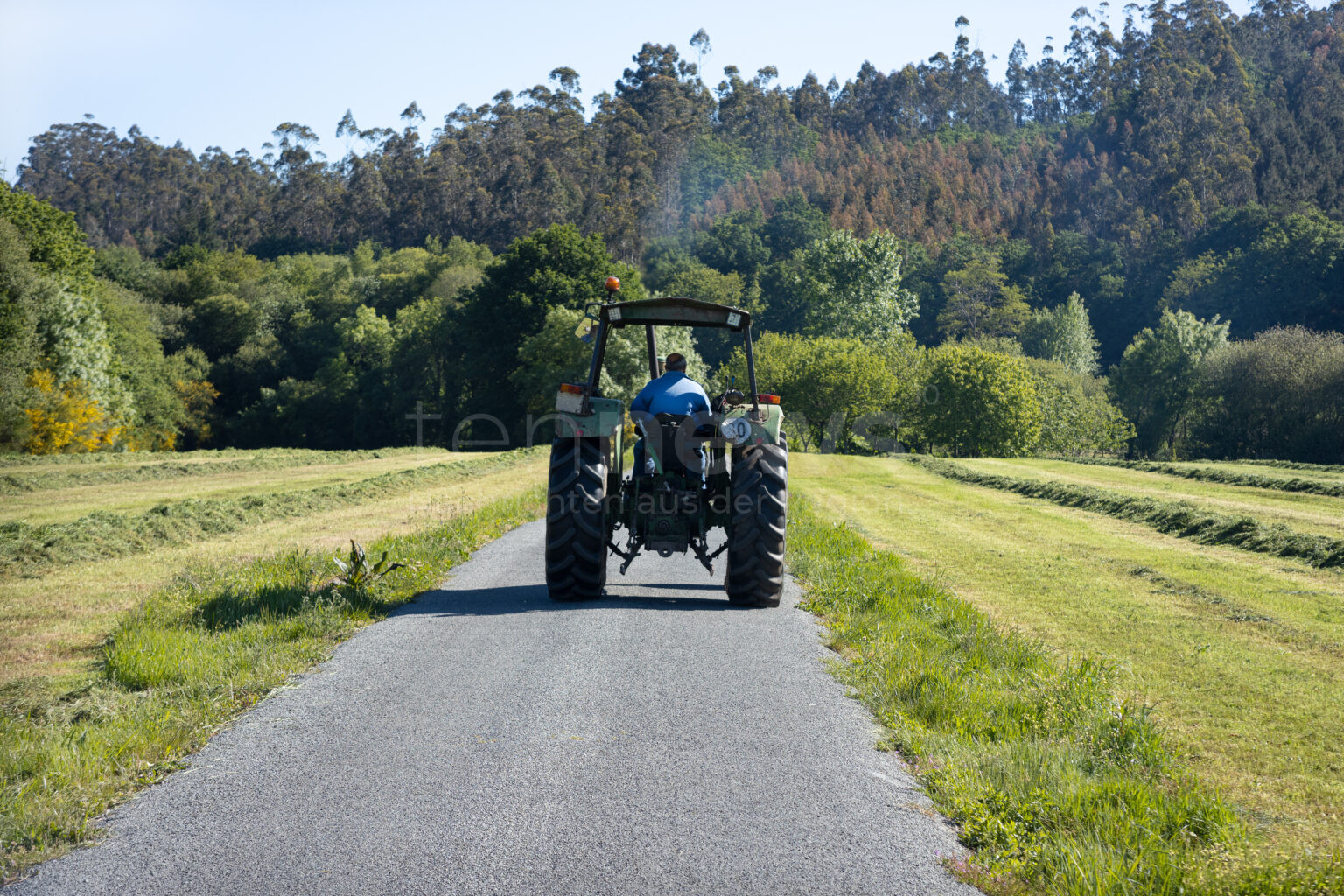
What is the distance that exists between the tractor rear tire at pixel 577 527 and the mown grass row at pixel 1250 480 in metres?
22.1

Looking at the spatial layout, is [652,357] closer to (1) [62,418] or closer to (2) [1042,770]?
(2) [1042,770]

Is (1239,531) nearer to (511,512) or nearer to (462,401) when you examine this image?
(511,512)

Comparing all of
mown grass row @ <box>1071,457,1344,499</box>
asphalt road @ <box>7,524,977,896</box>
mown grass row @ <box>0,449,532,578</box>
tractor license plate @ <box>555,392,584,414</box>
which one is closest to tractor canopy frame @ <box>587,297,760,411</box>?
tractor license plate @ <box>555,392,584,414</box>

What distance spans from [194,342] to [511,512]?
6827 cm

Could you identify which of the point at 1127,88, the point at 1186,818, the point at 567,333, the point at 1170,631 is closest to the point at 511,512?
the point at 1170,631

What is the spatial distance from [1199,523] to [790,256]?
95.3 m

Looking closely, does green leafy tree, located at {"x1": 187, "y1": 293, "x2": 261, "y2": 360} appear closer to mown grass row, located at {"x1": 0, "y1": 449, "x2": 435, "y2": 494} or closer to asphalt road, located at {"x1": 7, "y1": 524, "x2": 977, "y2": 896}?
mown grass row, located at {"x1": 0, "y1": 449, "x2": 435, "y2": 494}

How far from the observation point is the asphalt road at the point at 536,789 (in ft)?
12.8

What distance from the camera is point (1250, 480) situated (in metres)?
29.2

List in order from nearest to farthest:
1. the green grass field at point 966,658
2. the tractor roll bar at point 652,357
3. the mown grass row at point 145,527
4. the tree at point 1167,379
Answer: the green grass field at point 966,658
the tractor roll bar at point 652,357
the mown grass row at point 145,527
the tree at point 1167,379

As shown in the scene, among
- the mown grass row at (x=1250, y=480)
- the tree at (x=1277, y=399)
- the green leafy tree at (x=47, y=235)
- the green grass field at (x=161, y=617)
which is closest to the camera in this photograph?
the green grass field at (x=161, y=617)

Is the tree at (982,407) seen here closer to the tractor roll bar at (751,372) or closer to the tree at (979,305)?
the tree at (979,305)

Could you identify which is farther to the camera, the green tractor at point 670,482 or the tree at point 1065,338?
the tree at point 1065,338

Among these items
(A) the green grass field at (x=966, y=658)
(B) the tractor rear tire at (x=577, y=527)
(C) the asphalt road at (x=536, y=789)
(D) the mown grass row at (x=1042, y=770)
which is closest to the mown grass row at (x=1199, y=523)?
(A) the green grass field at (x=966, y=658)
